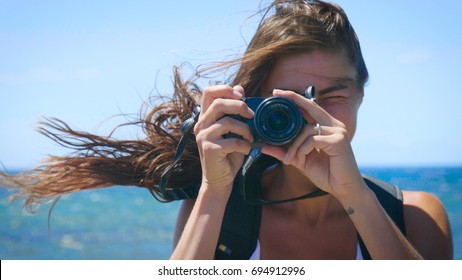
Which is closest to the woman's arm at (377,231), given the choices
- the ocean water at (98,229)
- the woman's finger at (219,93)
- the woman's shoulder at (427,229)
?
the woman's shoulder at (427,229)

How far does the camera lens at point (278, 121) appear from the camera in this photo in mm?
2406

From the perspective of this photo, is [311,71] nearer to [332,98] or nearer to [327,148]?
[332,98]

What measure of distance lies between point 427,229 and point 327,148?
785 millimetres

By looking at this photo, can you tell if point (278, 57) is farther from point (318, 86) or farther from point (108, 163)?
point (108, 163)

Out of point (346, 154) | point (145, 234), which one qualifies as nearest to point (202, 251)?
point (346, 154)

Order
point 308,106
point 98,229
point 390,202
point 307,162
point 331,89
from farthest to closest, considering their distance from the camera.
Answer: point 98,229
point 390,202
point 331,89
point 307,162
point 308,106

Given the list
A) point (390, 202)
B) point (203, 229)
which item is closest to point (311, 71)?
point (390, 202)

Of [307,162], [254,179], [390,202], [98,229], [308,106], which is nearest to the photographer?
[308,106]

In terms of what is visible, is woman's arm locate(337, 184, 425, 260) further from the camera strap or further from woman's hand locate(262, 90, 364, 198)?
the camera strap

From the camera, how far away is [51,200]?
3.36 m

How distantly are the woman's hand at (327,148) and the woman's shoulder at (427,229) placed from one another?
54 cm

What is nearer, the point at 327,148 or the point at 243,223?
the point at 327,148

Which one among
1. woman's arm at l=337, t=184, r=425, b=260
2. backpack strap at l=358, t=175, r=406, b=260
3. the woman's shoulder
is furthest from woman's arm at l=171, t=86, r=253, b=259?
the woman's shoulder

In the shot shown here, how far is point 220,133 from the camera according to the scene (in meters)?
2.48
